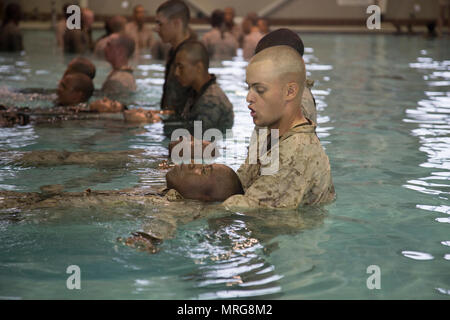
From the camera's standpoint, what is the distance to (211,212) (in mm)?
4391

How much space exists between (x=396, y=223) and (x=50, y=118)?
5.22 meters

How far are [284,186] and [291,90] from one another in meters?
0.64

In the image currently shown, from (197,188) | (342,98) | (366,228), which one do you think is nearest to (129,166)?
(197,188)

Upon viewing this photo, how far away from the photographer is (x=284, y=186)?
420 cm

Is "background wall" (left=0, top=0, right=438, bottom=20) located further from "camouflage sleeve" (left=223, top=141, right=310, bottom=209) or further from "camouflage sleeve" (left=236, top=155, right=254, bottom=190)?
"camouflage sleeve" (left=223, top=141, right=310, bottom=209)

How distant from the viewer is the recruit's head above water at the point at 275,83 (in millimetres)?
4191

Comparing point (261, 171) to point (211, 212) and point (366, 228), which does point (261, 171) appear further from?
point (366, 228)

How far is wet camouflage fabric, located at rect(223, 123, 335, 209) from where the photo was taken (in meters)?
4.18

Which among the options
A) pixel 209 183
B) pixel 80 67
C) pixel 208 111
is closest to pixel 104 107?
pixel 80 67

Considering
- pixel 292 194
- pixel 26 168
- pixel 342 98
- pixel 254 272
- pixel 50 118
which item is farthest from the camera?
pixel 342 98

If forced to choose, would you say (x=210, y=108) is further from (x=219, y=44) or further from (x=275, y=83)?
(x=219, y=44)

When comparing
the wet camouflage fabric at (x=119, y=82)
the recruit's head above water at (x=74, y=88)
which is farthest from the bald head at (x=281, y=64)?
the wet camouflage fabric at (x=119, y=82)

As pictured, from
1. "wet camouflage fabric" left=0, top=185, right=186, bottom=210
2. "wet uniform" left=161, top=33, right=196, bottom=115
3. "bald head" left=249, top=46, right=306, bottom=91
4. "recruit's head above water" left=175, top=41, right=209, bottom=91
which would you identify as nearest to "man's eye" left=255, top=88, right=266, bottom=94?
"bald head" left=249, top=46, right=306, bottom=91

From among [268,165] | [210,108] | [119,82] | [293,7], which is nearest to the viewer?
[268,165]
